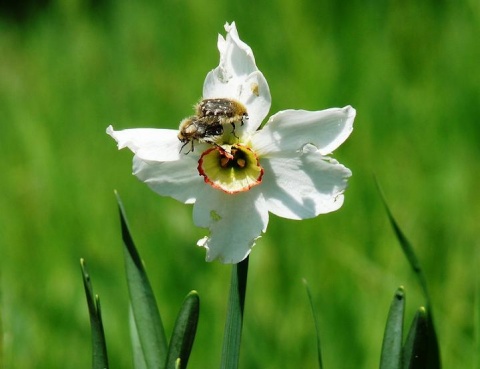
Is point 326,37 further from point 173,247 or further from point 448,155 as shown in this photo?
point 173,247

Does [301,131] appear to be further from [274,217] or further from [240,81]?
[274,217]

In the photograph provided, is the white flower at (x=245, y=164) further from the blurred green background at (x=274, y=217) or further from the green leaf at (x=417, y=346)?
the blurred green background at (x=274, y=217)

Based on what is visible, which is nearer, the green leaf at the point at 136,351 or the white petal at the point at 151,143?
the white petal at the point at 151,143

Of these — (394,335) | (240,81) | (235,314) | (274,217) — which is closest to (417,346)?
(394,335)

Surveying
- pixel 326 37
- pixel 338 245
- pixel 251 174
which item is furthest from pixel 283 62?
pixel 251 174

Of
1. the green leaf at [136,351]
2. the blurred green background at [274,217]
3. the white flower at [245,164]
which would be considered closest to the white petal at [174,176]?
the white flower at [245,164]

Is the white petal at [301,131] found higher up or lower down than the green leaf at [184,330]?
higher up

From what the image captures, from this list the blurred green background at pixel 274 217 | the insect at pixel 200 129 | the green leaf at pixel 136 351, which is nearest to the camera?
the insect at pixel 200 129
